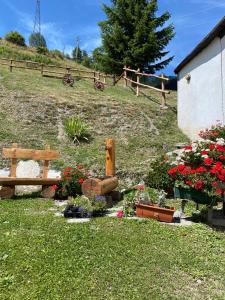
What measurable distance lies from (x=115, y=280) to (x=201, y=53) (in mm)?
14864

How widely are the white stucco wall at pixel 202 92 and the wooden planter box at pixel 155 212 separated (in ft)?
27.0

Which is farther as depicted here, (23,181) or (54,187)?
(54,187)

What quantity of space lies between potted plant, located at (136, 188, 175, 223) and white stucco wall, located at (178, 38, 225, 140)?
781 cm

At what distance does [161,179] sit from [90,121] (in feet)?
27.5

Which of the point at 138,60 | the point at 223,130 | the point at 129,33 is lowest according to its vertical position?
the point at 223,130

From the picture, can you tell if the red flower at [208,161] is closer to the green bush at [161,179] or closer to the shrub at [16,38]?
the green bush at [161,179]

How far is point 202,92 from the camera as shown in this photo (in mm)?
17438

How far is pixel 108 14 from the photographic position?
32.1 m

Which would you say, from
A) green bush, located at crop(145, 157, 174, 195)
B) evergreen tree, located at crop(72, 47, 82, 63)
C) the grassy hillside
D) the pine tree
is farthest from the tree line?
evergreen tree, located at crop(72, 47, 82, 63)

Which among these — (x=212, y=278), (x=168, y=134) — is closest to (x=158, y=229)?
(x=212, y=278)

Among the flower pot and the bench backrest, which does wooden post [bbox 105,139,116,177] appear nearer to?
the bench backrest

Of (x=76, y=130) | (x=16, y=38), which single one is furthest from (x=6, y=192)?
(x=16, y=38)

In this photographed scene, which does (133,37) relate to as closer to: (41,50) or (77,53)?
(41,50)

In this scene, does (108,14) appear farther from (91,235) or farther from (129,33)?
(91,235)
